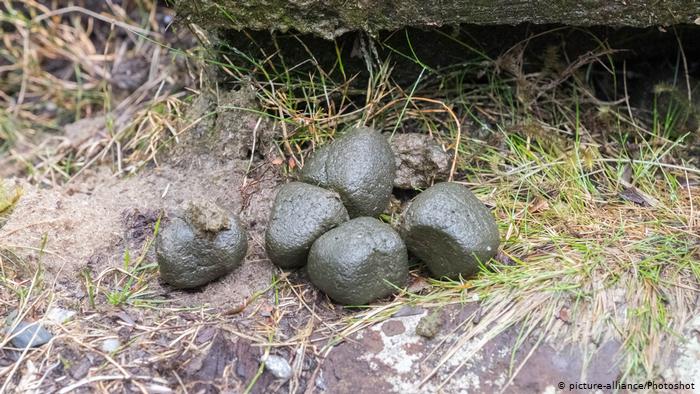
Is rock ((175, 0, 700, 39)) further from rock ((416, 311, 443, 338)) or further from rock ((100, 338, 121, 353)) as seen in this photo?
rock ((100, 338, 121, 353))

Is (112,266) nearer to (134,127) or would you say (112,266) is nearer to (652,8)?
(134,127)

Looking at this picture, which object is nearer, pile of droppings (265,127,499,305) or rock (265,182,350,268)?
pile of droppings (265,127,499,305)

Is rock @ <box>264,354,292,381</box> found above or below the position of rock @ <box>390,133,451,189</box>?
below

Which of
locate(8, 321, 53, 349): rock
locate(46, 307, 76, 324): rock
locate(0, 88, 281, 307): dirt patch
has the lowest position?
locate(8, 321, 53, 349): rock

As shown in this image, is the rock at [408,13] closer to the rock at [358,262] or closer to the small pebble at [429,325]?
the rock at [358,262]

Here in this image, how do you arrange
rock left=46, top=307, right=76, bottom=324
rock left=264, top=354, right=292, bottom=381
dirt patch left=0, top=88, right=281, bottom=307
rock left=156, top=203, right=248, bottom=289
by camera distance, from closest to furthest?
rock left=264, top=354, right=292, bottom=381 → rock left=46, top=307, right=76, bottom=324 → rock left=156, top=203, right=248, bottom=289 → dirt patch left=0, top=88, right=281, bottom=307

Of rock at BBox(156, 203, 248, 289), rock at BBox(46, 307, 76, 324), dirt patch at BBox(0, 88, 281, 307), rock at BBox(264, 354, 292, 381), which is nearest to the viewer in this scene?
rock at BBox(264, 354, 292, 381)

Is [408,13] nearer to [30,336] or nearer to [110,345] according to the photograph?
[110,345]

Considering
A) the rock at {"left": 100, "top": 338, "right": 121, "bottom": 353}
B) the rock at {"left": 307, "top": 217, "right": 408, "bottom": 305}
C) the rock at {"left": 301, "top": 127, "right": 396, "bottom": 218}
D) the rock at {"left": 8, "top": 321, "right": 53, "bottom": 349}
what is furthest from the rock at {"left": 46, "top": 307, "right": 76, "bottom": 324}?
the rock at {"left": 301, "top": 127, "right": 396, "bottom": 218}
